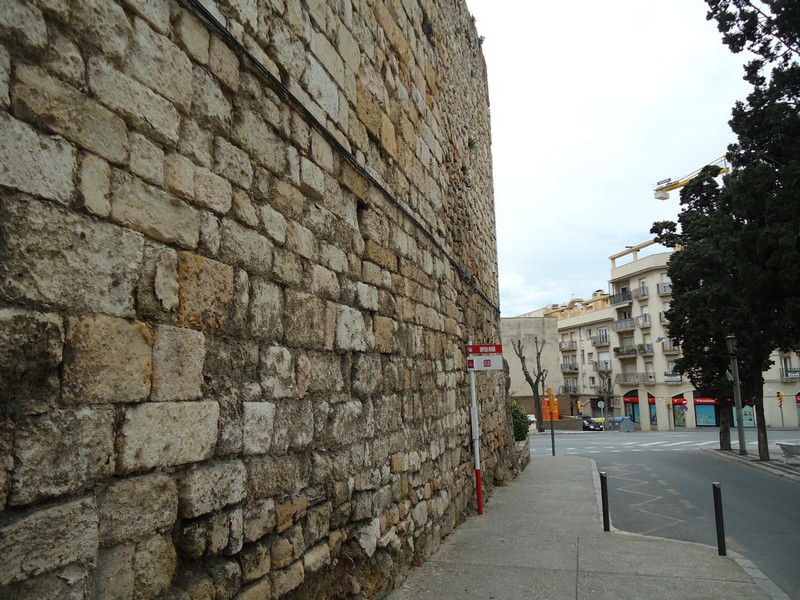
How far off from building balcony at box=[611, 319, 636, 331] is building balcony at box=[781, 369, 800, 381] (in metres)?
10.2

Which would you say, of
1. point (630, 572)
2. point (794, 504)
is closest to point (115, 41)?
point (630, 572)

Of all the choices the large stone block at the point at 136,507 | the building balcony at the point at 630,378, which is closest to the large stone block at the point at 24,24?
the large stone block at the point at 136,507

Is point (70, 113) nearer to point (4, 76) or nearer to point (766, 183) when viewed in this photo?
point (4, 76)

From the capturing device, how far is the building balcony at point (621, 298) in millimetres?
45438

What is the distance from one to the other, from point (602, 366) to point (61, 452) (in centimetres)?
5057

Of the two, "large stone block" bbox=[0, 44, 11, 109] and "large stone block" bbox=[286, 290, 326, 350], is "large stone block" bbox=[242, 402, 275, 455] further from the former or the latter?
"large stone block" bbox=[0, 44, 11, 109]

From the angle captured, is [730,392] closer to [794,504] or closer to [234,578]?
[794,504]

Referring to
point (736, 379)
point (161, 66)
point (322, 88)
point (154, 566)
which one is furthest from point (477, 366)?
point (736, 379)

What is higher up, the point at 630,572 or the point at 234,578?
the point at 234,578

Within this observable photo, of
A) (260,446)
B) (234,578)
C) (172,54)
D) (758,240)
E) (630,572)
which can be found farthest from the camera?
(758,240)

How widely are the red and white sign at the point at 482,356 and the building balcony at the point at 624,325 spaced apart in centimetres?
4155

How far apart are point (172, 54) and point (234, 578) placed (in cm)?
211

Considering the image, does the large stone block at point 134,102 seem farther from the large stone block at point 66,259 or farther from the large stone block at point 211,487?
the large stone block at point 211,487

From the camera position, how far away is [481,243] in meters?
9.34
